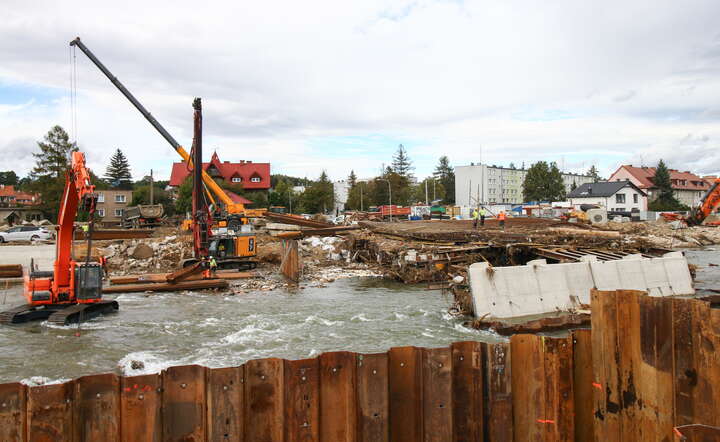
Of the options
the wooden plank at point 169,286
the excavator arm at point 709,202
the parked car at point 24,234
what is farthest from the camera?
the excavator arm at point 709,202

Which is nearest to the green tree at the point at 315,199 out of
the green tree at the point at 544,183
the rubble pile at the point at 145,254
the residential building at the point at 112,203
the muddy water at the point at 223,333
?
the residential building at the point at 112,203

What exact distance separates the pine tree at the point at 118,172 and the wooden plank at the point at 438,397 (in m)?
114

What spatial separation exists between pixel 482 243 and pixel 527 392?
21201 millimetres

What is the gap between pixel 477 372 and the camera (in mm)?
4594

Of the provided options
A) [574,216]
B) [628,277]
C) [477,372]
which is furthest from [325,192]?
[477,372]

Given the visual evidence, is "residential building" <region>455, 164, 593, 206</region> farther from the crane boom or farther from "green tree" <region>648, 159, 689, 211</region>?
the crane boom

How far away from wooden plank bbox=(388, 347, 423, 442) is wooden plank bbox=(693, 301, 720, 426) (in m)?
2.23

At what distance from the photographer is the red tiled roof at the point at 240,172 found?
7419 cm

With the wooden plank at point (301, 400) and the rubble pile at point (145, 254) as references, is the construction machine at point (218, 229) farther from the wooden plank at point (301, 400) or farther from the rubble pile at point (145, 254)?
the wooden plank at point (301, 400)

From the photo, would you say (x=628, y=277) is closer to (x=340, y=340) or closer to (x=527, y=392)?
(x=340, y=340)

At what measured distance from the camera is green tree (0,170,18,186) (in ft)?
480

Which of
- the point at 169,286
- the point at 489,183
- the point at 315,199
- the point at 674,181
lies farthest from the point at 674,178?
the point at 169,286

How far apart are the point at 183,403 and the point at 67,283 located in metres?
15.4

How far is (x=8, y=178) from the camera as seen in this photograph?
148 metres
